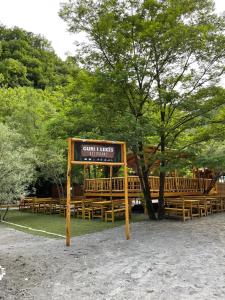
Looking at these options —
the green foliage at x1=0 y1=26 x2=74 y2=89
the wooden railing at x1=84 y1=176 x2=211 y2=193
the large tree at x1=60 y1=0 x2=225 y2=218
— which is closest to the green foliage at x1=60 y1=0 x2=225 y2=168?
the large tree at x1=60 y1=0 x2=225 y2=218

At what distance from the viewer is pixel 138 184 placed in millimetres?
13703

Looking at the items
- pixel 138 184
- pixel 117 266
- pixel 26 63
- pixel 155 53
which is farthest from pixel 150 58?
pixel 26 63

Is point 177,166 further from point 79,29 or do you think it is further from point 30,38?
point 30,38

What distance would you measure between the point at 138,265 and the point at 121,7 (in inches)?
307

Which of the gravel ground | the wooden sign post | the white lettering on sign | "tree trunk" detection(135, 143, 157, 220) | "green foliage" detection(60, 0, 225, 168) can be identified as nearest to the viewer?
the gravel ground

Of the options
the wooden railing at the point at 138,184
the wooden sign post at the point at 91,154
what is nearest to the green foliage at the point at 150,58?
the wooden sign post at the point at 91,154

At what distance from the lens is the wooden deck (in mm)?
13617

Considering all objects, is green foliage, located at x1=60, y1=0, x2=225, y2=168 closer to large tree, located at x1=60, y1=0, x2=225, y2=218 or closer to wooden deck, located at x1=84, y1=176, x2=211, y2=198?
large tree, located at x1=60, y1=0, x2=225, y2=218

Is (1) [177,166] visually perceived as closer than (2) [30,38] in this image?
Yes

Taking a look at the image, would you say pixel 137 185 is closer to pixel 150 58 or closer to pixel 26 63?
pixel 150 58

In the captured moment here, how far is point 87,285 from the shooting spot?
4.50m

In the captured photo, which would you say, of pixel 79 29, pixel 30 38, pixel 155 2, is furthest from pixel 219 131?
pixel 30 38

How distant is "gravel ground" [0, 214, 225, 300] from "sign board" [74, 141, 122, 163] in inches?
82.1

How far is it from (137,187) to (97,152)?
21.2 ft
